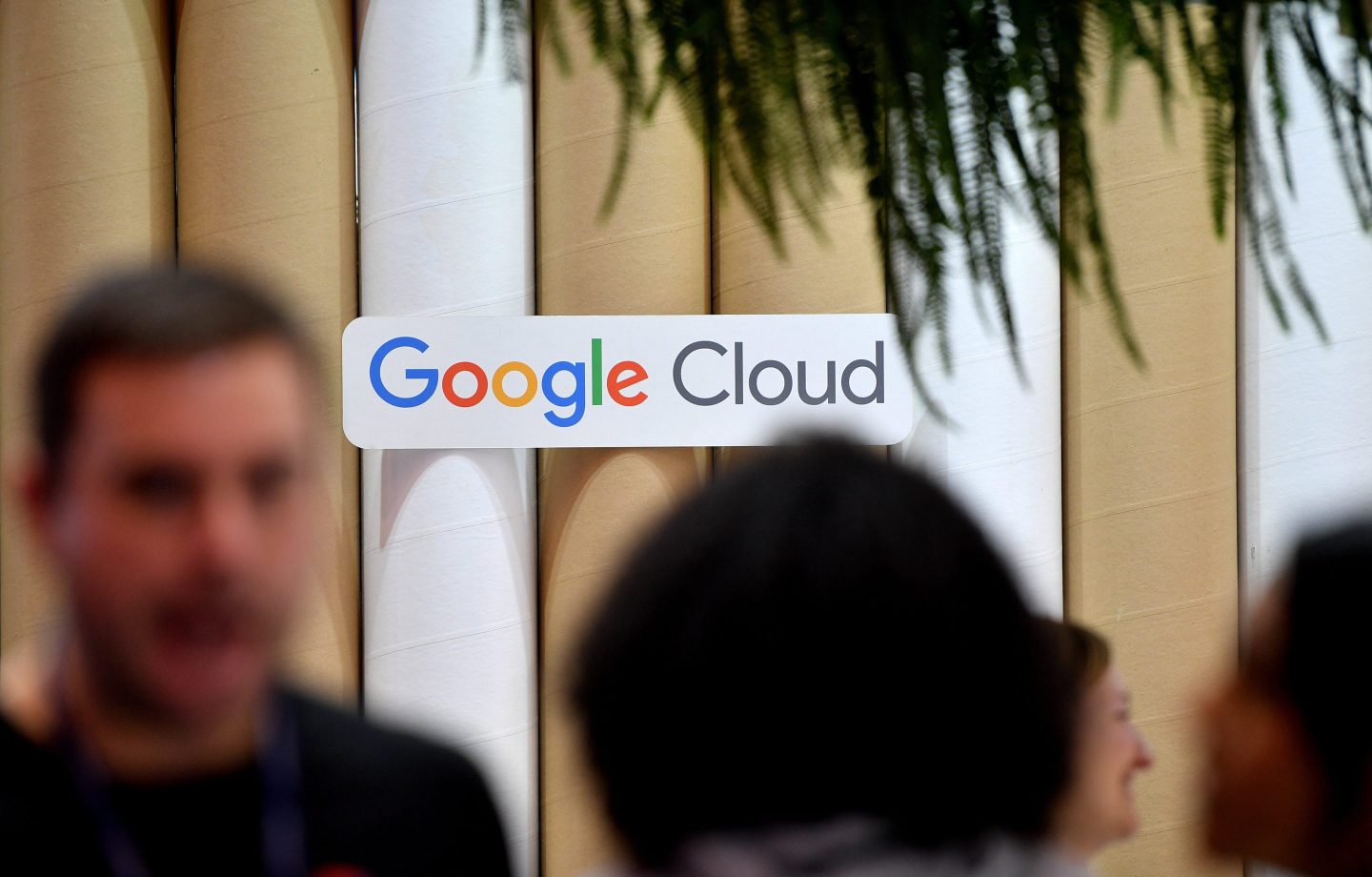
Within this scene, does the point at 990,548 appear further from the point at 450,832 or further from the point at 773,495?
the point at 450,832

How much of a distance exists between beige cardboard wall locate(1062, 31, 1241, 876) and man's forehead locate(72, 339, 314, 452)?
253 cm

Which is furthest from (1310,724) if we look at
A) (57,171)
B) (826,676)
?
(57,171)

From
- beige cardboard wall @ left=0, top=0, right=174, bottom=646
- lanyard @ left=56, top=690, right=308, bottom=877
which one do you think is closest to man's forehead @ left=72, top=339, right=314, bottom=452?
lanyard @ left=56, top=690, right=308, bottom=877

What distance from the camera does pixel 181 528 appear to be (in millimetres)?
629

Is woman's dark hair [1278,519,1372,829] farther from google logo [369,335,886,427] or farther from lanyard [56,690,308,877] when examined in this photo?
google logo [369,335,886,427]

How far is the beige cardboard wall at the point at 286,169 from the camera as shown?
2.90 metres

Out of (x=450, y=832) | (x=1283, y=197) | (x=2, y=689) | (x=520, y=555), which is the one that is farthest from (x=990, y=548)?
(x=1283, y=197)

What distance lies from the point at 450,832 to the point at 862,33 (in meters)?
0.52

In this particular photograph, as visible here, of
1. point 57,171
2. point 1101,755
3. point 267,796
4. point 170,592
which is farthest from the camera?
point 57,171

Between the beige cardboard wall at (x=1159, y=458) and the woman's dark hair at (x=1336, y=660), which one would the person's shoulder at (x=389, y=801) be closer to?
the woman's dark hair at (x=1336, y=660)

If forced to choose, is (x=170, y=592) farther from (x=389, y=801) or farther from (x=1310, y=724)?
(x=1310, y=724)

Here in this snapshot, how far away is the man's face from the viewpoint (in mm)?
628

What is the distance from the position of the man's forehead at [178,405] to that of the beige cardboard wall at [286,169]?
2.26 m

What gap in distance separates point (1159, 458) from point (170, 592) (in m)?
2.64
